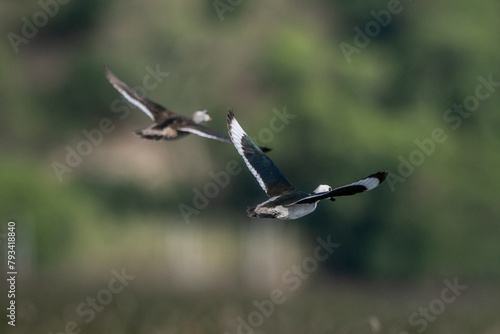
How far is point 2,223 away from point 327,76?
32.0 feet

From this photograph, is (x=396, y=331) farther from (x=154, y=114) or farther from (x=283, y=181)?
(x=154, y=114)

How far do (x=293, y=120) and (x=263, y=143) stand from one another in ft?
6.02

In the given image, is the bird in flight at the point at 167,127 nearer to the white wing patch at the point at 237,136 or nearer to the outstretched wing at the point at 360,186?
the white wing patch at the point at 237,136

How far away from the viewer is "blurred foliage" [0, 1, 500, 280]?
30359mm

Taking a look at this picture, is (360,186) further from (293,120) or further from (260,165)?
(293,120)

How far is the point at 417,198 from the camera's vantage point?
3184cm

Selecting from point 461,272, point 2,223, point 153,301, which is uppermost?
point 153,301

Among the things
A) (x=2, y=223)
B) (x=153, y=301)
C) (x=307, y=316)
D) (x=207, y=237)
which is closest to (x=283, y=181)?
(x=307, y=316)

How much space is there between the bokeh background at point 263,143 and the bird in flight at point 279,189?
1366 centimetres

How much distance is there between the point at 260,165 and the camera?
430 inches

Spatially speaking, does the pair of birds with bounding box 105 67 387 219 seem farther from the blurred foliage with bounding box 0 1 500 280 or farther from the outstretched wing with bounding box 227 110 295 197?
the blurred foliage with bounding box 0 1 500 280

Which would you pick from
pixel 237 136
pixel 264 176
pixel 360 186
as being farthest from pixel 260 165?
pixel 360 186

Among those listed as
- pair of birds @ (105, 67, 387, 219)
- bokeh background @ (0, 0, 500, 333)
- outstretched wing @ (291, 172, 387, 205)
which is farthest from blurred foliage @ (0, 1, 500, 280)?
outstretched wing @ (291, 172, 387, 205)

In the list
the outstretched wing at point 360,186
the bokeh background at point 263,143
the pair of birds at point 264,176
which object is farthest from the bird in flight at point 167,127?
the bokeh background at point 263,143
